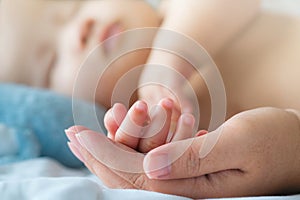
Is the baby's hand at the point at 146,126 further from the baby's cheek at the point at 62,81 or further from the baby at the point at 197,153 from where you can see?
the baby's cheek at the point at 62,81

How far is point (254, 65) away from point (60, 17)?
0.46 metres

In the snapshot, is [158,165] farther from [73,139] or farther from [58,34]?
[58,34]

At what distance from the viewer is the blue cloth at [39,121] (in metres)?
0.79

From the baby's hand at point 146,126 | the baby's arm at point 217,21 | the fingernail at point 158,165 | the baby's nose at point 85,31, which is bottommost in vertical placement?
the fingernail at point 158,165

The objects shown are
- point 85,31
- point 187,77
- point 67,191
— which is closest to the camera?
point 67,191

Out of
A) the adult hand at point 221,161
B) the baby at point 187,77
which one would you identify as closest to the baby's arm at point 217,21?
the baby at point 187,77

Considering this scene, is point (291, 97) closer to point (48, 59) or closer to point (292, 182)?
point (292, 182)

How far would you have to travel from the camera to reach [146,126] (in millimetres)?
517

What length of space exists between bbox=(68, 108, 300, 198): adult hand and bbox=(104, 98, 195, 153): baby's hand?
0.05 feet

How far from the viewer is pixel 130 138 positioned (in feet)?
1.69

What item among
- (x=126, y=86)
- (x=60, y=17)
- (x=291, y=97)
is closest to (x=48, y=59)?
(x=60, y=17)

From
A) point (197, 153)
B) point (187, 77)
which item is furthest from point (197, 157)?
point (187, 77)

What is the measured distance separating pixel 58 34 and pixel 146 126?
58 cm

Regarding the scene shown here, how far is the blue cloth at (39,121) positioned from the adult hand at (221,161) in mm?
267
